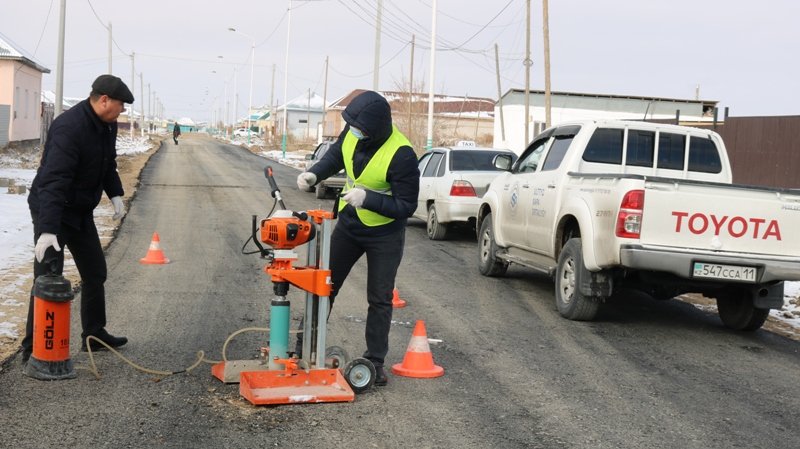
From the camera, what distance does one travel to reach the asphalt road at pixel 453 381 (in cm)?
517

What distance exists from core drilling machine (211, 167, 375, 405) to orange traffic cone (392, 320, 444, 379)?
1.83ft

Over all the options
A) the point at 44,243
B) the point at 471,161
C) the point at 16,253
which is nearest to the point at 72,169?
the point at 44,243

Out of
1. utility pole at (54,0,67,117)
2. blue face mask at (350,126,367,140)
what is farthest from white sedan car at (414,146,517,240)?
utility pole at (54,0,67,117)

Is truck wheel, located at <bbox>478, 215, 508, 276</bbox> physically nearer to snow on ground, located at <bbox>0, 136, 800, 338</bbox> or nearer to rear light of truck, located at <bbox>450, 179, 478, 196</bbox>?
rear light of truck, located at <bbox>450, 179, 478, 196</bbox>

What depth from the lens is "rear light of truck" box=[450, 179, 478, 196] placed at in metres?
15.3

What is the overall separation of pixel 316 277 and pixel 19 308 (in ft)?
12.7

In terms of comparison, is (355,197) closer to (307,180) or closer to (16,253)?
(307,180)

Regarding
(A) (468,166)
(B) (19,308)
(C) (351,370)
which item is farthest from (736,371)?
(A) (468,166)

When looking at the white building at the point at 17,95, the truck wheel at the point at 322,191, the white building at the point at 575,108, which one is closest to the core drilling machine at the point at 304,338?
the truck wheel at the point at 322,191

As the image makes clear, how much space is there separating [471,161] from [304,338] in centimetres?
1052

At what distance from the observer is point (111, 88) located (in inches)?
248

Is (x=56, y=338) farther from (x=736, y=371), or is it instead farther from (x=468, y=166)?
(x=468, y=166)

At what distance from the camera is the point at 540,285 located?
449 inches

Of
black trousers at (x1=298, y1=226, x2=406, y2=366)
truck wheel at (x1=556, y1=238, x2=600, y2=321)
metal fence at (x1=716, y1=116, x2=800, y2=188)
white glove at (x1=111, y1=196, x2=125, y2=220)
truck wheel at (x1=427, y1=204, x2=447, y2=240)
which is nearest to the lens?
black trousers at (x1=298, y1=226, x2=406, y2=366)
